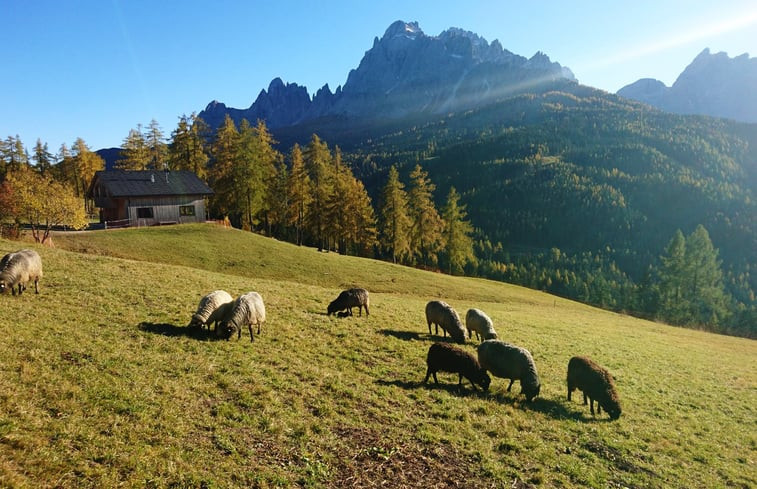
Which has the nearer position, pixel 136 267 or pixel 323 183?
pixel 136 267

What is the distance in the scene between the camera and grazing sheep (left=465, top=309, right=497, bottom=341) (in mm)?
21094

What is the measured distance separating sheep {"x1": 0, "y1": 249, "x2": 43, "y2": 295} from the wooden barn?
3952 centimetres

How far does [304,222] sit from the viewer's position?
73812 mm

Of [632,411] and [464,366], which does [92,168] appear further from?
[632,411]

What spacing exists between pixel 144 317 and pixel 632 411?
21343mm

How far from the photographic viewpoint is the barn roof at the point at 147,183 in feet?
175

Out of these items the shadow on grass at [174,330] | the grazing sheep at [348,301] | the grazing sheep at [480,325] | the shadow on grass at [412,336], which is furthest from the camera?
the grazing sheep at [348,301]

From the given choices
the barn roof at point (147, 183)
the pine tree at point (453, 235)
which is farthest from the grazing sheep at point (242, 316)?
the pine tree at point (453, 235)

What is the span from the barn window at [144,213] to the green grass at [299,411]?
113 feet

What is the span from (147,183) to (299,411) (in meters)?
56.7

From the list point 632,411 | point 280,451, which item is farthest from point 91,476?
point 632,411

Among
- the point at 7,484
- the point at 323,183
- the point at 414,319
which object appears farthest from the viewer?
the point at 323,183

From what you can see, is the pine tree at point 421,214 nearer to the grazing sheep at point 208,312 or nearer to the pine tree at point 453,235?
the pine tree at point 453,235

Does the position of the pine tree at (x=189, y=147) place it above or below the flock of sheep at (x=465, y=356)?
above
